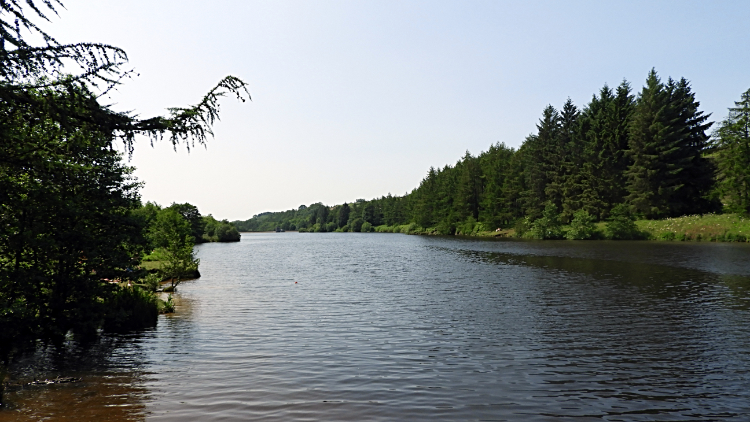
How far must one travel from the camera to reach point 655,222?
73.2 metres

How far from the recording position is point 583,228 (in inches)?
3108

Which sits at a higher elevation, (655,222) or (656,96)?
(656,96)

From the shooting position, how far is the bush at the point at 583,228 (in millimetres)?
→ 78938

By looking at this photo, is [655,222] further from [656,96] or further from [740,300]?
[740,300]

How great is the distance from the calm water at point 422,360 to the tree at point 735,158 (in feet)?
162

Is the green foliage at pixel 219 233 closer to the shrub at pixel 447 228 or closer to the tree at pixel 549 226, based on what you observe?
the shrub at pixel 447 228

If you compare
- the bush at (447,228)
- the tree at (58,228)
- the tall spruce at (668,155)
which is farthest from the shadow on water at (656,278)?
the bush at (447,228)

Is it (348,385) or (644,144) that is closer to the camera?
(348,385)

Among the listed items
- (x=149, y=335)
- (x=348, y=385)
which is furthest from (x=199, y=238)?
(x=348, y=385)

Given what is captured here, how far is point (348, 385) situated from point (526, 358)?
18.0ft

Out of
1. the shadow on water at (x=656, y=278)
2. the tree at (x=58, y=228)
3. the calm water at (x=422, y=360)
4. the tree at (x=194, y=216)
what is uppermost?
the tree at (x=194, y=216)

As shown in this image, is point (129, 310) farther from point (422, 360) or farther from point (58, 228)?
point (422, 360)

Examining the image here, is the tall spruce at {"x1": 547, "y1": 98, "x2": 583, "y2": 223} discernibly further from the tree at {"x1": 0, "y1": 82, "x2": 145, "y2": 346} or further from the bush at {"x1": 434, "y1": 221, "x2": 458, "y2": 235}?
the tree at {"x1": 0, "y1": 82, "x2": 145, "y2": 346}

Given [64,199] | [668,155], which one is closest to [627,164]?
[668,155]
